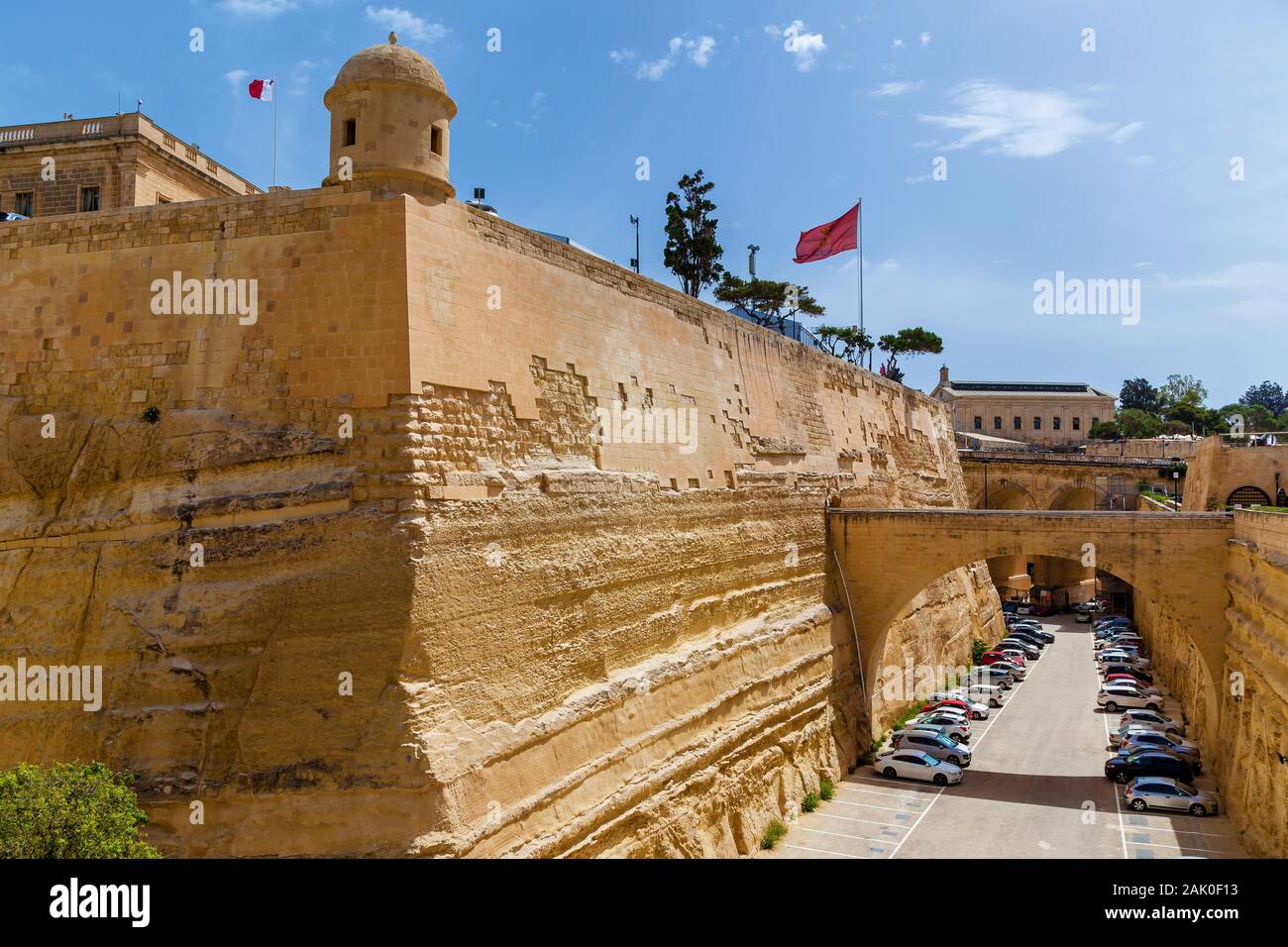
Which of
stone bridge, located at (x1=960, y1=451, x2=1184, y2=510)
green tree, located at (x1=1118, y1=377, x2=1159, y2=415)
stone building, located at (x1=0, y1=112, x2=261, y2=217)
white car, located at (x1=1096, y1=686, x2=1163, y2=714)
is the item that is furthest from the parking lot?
green tree, located at (x1=1118, y1=377, x2=1159, y2=415)

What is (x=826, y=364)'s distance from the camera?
29.0 meters

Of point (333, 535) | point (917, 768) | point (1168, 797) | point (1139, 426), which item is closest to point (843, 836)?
point (917, 768)

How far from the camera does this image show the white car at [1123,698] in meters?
30.9

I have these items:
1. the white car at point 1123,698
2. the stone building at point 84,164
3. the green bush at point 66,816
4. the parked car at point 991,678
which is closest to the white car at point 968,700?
the parked car at point 991,678

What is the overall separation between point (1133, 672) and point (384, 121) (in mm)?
33148

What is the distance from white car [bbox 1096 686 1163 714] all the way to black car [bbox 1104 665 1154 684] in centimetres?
304

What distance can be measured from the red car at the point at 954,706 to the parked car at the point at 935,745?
12.8ft

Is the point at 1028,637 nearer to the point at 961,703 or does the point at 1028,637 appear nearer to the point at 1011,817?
the point at 961,703

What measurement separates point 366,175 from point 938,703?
23.3m

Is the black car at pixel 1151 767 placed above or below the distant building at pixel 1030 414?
below

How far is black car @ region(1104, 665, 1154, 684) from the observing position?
3466 centimetres

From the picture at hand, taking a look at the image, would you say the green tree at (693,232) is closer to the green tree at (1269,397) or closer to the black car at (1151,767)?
the black car at (1151,767)

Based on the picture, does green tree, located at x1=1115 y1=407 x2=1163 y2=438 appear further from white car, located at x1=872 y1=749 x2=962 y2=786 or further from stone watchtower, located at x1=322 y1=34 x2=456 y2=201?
stone watchtower, located at x1=322 y1=34 x2=456 y2=201

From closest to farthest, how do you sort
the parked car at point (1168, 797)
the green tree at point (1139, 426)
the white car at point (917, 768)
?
the parked car at point (1168, 797), the white car at point (917, 768), the green tree at point (1139, 426)
